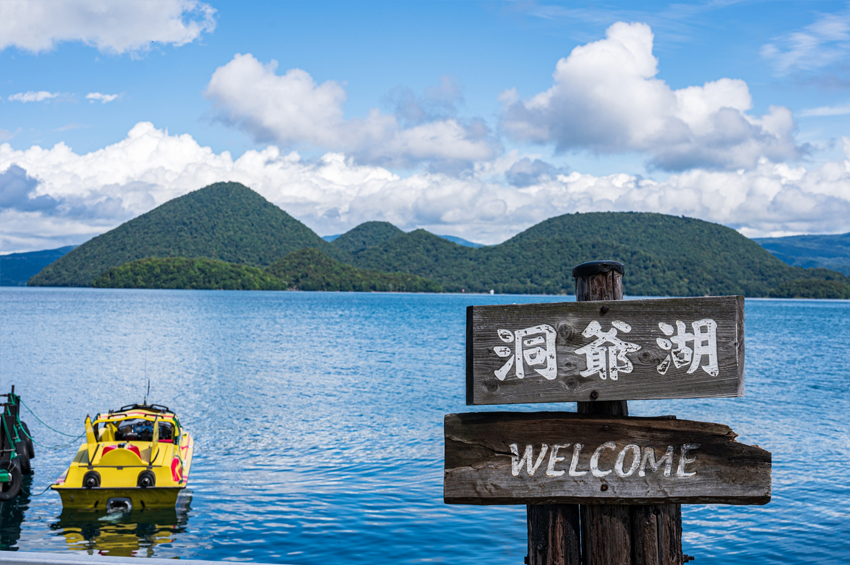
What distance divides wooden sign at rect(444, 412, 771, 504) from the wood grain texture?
124mm

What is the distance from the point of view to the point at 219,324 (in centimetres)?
8112

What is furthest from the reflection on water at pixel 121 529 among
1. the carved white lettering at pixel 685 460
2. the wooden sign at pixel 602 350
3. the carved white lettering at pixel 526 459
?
the carved white lettering at pixel 685 460

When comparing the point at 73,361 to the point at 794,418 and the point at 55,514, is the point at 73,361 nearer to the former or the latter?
the point at 55,514

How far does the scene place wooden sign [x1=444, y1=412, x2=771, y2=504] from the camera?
3346 mm

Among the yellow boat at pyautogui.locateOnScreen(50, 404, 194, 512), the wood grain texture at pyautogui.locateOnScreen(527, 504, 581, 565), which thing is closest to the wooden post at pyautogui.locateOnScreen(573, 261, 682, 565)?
the wood grain texture at pyautogui.locateOnScreen(527, 504, 581, 565)

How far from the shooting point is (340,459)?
1841 centimetres

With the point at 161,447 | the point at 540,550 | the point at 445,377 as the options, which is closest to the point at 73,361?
the point at 445,377

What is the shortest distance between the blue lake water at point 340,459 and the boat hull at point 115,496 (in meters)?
0.35

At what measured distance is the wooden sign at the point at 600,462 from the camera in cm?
335

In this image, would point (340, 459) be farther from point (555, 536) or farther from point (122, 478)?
point (555, 536)

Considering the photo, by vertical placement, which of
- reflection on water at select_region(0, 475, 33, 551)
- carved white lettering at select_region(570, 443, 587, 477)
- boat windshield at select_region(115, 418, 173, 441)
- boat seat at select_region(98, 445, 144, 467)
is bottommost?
reflection on water at select_region(0, 475, 33, 551)

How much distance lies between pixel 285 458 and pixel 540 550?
53.3 ft

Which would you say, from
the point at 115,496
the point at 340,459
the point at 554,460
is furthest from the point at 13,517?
the point at 554,460

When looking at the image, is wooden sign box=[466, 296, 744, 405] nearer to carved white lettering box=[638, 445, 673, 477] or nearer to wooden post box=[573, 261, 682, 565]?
wooden post box=[573, 261, 682, 565]
